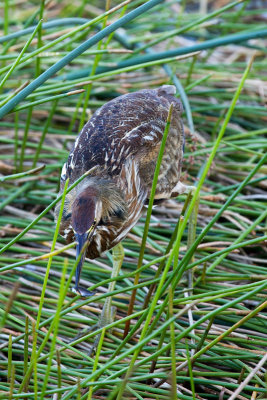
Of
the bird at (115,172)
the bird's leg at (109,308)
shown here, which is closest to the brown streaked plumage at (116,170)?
the bird at (115,172)

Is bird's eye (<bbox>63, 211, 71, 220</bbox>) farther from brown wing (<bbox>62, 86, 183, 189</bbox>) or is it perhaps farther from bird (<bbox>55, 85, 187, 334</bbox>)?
brown wing (<bbox>62, 86, 183, 189</bbox>)

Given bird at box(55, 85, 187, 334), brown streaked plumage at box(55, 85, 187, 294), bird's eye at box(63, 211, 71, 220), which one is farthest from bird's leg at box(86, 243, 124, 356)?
bird's eye at box(63, 211, 71, 220)

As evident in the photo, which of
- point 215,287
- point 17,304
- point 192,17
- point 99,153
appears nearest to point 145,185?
point 99,153

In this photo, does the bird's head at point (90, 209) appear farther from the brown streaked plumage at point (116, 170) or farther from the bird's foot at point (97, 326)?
the bird's foot at point (97, 326)

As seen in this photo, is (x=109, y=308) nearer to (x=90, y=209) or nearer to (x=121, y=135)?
(x=90, y=209)

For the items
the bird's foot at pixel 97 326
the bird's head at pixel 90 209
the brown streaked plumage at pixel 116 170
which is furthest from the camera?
the bird's foot at pixel 97 326

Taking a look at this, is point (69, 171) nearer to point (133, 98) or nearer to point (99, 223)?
point (99, 223)

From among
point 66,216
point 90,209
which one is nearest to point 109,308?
point 66,216

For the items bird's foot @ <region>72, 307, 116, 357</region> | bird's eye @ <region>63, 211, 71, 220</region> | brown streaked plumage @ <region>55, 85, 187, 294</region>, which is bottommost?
bird's foot @ <region>72, 307, 116, 357</region>
